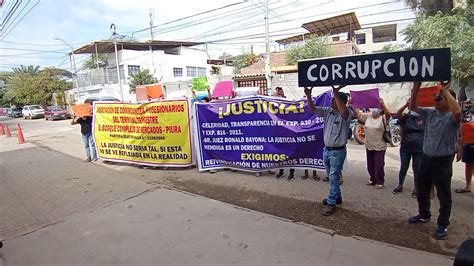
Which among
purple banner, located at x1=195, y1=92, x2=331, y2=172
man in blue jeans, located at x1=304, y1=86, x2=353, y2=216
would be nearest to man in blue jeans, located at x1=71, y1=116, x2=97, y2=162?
purple banner, located at x1=195, y1=92, x2=331, y2=172

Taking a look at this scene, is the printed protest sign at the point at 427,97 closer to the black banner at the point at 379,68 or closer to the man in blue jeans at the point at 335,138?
the man in blue jeans at the point at 335,138

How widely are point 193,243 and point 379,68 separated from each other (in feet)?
9.42

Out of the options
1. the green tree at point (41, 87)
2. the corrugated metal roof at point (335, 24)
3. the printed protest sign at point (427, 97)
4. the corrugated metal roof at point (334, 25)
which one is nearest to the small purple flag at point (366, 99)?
the printed protest sign at point (427, 97)

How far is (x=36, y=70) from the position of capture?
53.3m

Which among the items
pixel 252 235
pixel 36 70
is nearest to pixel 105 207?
pixel 252 235

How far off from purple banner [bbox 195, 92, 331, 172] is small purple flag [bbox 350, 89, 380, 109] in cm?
71

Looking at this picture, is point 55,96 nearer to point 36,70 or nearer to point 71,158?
point 36,70

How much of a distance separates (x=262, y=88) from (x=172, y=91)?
9889 millimetres

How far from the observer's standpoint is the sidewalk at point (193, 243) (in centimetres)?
328

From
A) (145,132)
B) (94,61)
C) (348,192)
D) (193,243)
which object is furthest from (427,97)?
(94,61)

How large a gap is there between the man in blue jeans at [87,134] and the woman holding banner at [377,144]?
7.03 metres

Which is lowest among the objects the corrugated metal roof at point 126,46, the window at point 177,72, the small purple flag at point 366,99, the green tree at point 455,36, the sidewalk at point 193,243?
the sidewalk at point 193,243

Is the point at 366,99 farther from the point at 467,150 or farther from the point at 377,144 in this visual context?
the point at 467,150

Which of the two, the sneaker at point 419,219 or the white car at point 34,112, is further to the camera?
the white car at point 34,112
